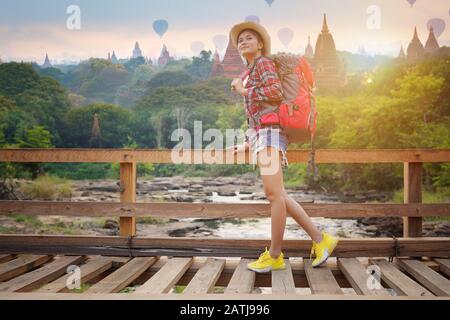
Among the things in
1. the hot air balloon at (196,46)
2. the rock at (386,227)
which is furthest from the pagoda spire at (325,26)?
the rock at (386,227)

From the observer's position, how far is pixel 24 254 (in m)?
3.47

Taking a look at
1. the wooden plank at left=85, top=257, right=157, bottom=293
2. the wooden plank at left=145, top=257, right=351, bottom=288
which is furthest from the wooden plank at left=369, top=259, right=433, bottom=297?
the wooden plank at left=85, top=257, right=157, bottom=293

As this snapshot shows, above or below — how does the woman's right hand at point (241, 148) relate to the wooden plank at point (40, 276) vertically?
above

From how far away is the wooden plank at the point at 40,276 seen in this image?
2.69 m

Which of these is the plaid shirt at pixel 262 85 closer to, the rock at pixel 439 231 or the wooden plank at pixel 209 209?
the wooden plank at pixel 209 209

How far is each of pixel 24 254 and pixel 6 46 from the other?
2995 inches

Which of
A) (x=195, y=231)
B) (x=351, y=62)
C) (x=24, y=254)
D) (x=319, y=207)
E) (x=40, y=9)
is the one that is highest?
(x=40, y=9)

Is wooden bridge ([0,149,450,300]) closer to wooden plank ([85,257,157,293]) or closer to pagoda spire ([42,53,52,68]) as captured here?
wooden plank ([85,257,157,293])

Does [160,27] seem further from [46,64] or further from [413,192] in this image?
[46,64]

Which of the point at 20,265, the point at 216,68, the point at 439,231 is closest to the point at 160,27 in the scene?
the point at 439,231

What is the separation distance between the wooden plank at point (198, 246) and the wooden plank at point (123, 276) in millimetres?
141

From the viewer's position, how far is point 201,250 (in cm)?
341
